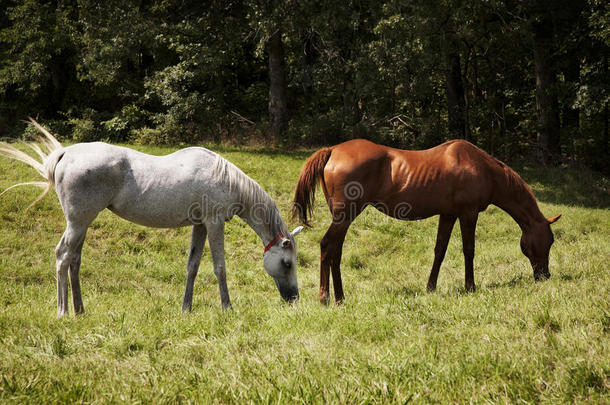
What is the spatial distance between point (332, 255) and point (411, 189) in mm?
1353

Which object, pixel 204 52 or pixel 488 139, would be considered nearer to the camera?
pixel 204 52

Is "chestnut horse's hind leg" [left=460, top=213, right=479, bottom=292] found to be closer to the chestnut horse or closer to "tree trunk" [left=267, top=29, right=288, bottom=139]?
the chestnut horse

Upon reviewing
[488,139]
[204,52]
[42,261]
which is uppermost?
[204,52]

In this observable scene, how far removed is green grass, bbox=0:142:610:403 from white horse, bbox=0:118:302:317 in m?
0.57

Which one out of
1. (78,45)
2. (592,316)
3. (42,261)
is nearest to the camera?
(592,316)

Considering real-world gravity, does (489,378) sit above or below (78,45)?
below

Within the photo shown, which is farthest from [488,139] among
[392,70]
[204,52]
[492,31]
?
[204,52]

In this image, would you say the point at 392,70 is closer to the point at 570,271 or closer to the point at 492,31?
the point at 492,31

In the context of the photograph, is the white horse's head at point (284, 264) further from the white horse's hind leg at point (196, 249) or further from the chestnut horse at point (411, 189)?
the white horse's hind leg at point (196, 249)

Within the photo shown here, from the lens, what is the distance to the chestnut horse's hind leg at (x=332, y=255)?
5.75 meters

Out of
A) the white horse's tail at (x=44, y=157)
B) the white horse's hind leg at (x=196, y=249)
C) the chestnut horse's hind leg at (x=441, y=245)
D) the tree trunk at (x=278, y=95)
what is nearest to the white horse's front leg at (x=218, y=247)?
the white horse's hind leg at (x=196, y=249)

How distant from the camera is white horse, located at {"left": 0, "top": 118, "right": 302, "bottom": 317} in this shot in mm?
4797

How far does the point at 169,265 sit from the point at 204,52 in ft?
39.3

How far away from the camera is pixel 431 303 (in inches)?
182
